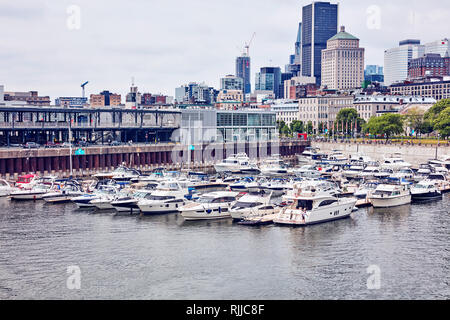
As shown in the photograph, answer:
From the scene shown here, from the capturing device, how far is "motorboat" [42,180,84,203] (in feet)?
271

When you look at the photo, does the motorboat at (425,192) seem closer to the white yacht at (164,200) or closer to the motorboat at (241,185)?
the motorboat at (241,185)

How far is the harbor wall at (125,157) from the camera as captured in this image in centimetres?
10388

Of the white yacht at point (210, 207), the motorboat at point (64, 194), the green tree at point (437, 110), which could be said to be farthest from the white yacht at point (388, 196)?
the green tree at point (437, 110)

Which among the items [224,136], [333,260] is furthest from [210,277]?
[224,136]

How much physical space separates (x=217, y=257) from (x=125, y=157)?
71.4 meters

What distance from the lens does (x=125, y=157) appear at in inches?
4823

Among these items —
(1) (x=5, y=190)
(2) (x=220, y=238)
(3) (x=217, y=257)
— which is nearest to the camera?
(3) (x=217, y=257)

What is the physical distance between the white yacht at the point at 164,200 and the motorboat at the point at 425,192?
106 ft

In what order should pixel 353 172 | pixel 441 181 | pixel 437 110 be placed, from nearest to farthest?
pixel 441 181, pixel 353 172, pixel 437 110

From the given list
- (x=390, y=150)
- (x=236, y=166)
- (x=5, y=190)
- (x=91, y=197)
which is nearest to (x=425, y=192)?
(x=236, y=166)

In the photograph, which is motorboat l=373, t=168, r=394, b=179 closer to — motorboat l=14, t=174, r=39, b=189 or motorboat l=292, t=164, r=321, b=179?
motorboat l=292, t=164, r=321, b=179

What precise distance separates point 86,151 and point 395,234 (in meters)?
66.5

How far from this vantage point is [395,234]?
6419cm

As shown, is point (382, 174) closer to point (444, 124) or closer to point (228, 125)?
point (228, 125)
